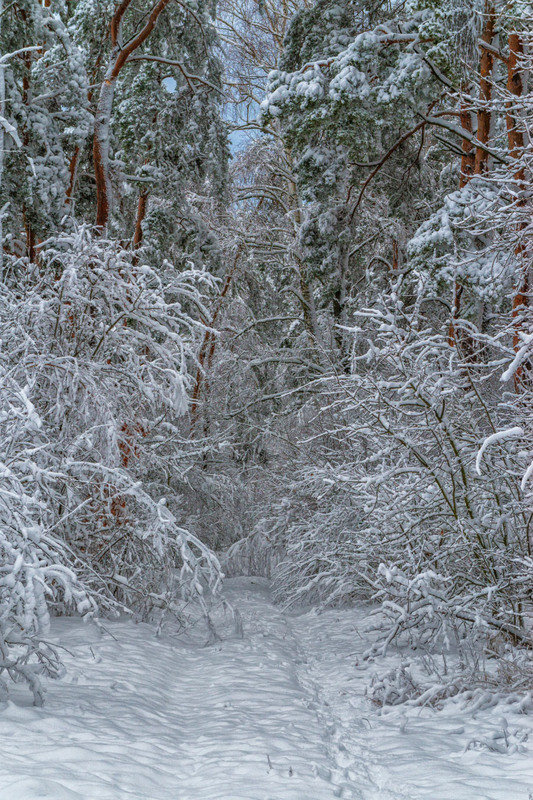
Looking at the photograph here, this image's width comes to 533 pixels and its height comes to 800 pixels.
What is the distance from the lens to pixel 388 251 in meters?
16.4

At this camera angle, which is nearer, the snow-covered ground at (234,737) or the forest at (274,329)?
the snow-covered ground at (234,737)

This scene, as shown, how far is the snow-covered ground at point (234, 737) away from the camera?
154 inches

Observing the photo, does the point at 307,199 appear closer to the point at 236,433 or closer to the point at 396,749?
the point at 236,433

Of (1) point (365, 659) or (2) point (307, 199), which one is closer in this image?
(1) point (365, 659)

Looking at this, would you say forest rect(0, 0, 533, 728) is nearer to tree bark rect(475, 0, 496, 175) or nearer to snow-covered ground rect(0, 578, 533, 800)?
tree bark rect(475, 0, 496, 175)

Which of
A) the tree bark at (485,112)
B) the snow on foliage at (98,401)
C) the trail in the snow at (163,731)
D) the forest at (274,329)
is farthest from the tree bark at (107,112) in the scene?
the trail in the snow at (163,731)

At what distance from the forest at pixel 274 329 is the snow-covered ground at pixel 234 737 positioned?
1.25 ft

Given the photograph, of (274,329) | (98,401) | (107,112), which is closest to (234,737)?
(98,401)

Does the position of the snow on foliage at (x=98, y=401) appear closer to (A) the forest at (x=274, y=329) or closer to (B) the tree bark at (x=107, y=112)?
(A) the forest at (x=274, y=329)

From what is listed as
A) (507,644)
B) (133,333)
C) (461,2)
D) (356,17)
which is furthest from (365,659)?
(356,17)

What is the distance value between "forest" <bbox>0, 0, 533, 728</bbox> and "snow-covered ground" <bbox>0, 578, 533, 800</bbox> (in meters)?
0.38

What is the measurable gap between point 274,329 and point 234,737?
429 inches

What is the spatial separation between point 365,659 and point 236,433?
21.9 ft

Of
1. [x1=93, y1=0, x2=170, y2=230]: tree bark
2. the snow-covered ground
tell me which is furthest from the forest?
the snow-covered ground
